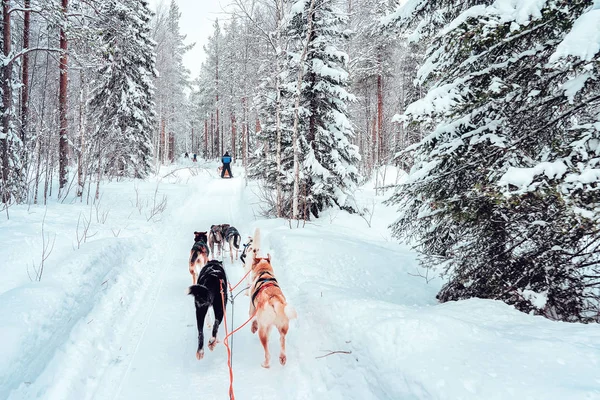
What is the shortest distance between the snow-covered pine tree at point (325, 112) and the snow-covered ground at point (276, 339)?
5052 millimetres

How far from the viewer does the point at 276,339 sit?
433 centimetres

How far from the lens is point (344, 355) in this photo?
3.60 m

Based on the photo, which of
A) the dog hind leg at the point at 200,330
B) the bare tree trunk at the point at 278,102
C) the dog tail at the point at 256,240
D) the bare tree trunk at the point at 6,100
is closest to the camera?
the dog hind leg at the point at 200,330

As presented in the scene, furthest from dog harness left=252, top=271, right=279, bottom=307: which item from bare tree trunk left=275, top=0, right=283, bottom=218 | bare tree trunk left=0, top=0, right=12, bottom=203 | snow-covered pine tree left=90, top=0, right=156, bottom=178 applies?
snow-covered pine tree left=90, top=0, right=156, bottom=178

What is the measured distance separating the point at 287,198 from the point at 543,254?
31.0 feet

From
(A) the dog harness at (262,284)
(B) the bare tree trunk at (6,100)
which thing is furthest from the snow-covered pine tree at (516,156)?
(B) the bare tree trunk at (6,100)

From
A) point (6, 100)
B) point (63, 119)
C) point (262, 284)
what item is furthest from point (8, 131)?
point (262, 284)

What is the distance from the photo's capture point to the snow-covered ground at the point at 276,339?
2580 millimetres

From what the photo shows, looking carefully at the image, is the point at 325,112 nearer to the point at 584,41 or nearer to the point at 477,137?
the point at 477,137

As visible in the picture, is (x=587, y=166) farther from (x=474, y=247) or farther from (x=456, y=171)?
(x=474, y=247)

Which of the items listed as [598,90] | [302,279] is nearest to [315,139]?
[302,279]

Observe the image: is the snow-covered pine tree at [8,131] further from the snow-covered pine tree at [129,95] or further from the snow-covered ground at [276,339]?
the snow-covered pine tree at [129,95]

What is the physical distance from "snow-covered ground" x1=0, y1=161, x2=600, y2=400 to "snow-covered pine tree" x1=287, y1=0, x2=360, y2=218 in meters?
5.05

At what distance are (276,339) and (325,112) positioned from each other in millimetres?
9062
